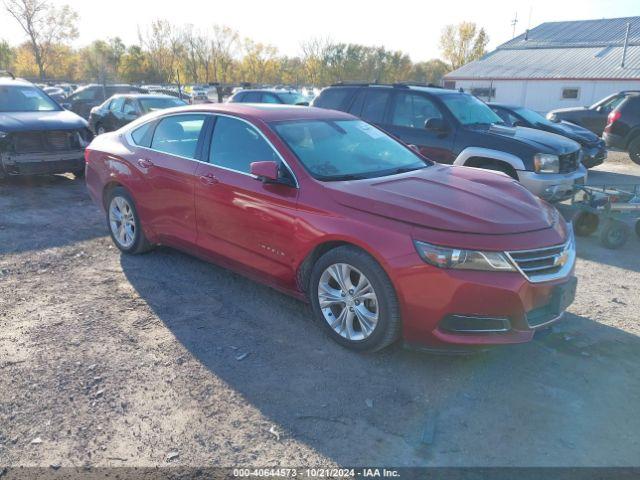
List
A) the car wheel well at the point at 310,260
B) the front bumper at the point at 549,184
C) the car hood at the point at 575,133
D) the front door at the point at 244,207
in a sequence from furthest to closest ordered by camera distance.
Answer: the car hood at the point at 575,133, the front bumper at the point at 549,184, the front door at the point at 244,207, the car wheel well at the point at 310,260

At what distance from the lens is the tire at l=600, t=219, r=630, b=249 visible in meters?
6.31

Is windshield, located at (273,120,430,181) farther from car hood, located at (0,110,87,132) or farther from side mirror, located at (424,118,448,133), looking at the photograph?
car hood, located at (0,110,87,132)

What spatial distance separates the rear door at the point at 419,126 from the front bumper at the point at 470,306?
4337 mm

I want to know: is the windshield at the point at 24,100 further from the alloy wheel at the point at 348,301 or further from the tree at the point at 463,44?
the tree at the point at 463,44

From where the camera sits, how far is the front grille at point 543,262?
10.6ft

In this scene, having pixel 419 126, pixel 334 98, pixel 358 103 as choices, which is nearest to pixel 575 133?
pixel 419 126

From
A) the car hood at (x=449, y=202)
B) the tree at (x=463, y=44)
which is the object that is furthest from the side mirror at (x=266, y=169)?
the tree at (x=463, y=44)

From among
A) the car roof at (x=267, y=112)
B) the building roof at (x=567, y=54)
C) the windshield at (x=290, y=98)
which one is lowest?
the windshield at (x=290, y=98)

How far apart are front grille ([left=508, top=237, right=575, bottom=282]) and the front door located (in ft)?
5.26

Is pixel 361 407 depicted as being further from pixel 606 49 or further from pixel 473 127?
pixel 606 49

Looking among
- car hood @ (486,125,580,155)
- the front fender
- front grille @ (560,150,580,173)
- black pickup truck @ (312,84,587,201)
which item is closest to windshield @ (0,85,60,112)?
black pickup truck @ (312,84,587,201)

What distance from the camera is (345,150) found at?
4391mm

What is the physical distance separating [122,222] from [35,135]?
4348 mm

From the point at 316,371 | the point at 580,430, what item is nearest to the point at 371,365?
the point at 316,371
